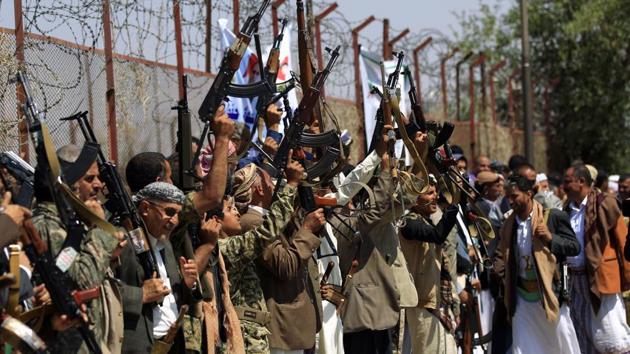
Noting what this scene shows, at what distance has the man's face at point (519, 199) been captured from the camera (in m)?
10.6

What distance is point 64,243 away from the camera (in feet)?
17.2

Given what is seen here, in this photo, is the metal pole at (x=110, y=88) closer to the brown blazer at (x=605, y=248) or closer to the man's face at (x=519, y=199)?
the man's face at (x=519, y=199)

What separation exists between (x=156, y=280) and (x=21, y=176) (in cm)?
80

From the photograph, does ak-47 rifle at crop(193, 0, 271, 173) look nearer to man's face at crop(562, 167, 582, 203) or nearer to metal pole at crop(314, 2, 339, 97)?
man's face at crop(562, 167, 582, 203)

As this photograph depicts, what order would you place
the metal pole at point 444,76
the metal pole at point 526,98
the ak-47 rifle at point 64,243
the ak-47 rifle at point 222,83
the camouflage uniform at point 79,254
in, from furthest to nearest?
the metal pole at point 526,98
the metal pole at point 444,76
the ak-47 rifle at point 222,83
the camouflage uniform at point 79,254
the ak-47 rifle at point 64,243

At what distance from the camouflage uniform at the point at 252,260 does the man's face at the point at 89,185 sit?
51.0 inches

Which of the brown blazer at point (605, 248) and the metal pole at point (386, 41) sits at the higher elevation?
the metal pole at point (386, 41)

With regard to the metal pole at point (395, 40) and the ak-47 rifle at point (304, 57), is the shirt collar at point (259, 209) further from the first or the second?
the metal pole at point (395, 40)

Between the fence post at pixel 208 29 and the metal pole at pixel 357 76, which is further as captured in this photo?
the metal pole at pixel 357 76

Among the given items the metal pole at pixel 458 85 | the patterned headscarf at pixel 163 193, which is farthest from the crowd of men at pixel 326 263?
the metal pole at pixel 458 85

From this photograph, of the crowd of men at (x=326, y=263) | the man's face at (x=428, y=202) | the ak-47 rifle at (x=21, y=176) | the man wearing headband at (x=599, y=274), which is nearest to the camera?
the crowd of men at (x=326, y=263)

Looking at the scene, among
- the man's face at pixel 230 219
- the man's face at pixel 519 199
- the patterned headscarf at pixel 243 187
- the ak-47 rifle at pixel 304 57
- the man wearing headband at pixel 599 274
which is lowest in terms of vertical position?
the man wearing headband at pixel 599 274

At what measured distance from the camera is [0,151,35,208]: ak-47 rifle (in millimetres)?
5902

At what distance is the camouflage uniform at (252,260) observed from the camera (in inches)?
278
